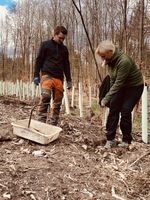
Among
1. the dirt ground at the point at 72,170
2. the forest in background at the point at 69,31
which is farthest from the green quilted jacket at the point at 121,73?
the forest in background at the point at 69,31

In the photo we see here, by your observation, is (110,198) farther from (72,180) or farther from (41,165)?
(41,165)

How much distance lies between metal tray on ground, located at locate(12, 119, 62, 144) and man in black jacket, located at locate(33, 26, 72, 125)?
39 centimetres

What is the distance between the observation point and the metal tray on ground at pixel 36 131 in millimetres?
4324

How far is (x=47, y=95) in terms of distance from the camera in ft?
17.0

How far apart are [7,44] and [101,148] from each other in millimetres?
24186

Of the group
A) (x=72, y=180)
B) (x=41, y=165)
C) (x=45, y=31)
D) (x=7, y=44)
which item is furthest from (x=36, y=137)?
(x=7, y=44)

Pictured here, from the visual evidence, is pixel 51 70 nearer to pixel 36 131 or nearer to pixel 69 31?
pixel 36 131

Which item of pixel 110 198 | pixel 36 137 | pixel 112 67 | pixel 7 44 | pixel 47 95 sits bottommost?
pixel 110 198

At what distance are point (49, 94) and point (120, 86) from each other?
4.14 ft

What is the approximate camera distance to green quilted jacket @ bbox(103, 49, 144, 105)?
4309 mm

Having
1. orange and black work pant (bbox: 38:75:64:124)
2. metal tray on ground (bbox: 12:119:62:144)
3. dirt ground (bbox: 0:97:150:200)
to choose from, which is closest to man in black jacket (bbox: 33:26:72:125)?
orange and black work pant (bbox: 38:75:64:124)

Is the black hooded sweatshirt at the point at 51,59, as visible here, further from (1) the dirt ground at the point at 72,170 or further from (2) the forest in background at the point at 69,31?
(2) the forest in background at the point at 69,31

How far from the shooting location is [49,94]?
17.0 feet

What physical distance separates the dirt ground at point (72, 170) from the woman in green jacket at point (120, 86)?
0.96ft
